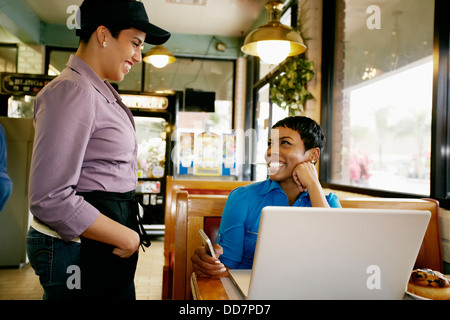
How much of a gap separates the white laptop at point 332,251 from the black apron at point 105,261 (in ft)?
1.40

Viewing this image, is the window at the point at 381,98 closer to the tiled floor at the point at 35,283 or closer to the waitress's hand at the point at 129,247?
the waitress's hand at the point at 129,247

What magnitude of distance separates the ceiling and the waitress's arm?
4688mm

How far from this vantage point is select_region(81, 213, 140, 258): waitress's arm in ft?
3.05

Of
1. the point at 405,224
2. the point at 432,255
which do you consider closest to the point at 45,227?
the point at 405,224

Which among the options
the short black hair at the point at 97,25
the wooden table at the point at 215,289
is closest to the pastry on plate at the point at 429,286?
the wooden table at the point at 215,289

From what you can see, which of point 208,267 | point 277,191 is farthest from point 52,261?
point 277,191

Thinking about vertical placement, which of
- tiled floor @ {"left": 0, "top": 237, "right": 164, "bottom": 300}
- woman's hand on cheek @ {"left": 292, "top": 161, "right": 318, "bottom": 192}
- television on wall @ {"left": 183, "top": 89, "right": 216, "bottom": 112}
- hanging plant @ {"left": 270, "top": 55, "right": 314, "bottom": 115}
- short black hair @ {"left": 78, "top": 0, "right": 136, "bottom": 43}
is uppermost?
television on wall @ {"left": 183, "top": 89, "right": 216, "bottom": 112}

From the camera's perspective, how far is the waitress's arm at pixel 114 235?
93cm

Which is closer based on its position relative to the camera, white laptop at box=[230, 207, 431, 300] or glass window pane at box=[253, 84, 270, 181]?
white laptop at box=[230, 207, 431, 300]

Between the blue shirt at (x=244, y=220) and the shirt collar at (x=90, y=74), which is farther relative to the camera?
the blue shirt at (x=244, y=220)

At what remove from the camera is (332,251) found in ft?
2.48

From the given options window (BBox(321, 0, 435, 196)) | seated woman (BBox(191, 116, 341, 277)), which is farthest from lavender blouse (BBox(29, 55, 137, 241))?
window (BBox(321, 0, 435, 196))

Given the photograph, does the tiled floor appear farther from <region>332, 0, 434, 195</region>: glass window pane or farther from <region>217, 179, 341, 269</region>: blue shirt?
<region>332, 0, 434, 195</region>: glass window pane

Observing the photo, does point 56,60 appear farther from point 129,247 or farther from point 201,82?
point 129,247
